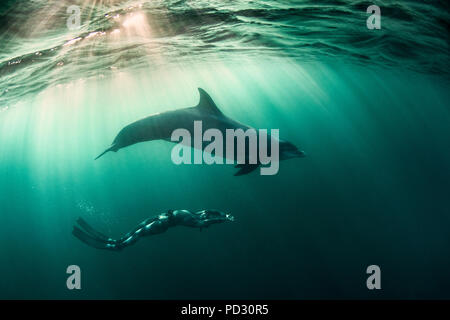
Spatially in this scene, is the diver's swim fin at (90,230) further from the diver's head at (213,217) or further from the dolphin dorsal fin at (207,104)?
the dolphin dorsal fin at (207,104)

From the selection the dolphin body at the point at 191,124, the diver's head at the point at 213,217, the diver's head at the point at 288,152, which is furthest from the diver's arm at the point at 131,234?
the diver's head at the point at 288,152

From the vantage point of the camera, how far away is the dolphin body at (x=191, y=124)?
6.97 m

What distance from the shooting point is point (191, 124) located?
6.99 meters

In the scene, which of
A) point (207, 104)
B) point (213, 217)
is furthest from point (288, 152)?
point (213, 217)

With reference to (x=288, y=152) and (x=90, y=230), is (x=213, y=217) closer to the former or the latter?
(x=288, y=152)

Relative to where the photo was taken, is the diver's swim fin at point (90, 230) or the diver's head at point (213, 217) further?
the diver's swim fin at point (90, 230)

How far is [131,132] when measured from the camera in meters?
7.48

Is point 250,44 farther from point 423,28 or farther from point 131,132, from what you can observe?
point 131,132

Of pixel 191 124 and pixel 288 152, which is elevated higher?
Answer: pixel 191 124

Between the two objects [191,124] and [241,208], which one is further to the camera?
[241,208]

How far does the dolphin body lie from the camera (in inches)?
274

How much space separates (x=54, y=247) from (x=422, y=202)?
31.6m

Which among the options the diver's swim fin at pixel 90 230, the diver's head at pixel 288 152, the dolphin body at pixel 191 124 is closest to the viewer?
the dolphin body at pixel 191 124

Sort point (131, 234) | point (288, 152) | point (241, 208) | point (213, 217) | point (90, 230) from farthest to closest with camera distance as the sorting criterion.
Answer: point (241, 208)
point (90, 230)
point (131, 234)
point (213, 217)
point (288, 152)
